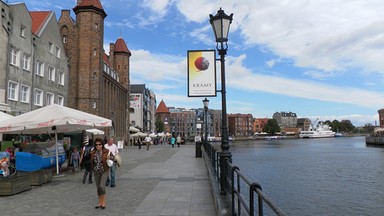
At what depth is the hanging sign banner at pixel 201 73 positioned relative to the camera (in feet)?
32.0

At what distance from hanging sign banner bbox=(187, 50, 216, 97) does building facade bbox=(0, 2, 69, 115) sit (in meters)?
17.7

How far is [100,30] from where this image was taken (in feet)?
146

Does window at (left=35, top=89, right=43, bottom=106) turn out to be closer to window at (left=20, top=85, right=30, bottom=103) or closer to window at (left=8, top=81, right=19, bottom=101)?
window at (left=20, top=85, right=30, bottom=103)

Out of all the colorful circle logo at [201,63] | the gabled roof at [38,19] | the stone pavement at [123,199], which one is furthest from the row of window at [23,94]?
the colorful circle logo at [201,63]

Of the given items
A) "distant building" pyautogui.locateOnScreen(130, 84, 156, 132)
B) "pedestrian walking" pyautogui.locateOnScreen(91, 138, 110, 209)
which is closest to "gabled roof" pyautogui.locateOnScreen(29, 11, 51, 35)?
"pedestrian walking" pyautogui.locateOnScreen(91, 138, 110, 209)

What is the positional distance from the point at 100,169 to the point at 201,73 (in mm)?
3874

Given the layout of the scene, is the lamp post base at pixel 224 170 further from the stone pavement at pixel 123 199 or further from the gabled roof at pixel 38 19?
the gabled roof at pixel 38 19

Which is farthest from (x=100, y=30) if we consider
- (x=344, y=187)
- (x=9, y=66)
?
(x=344, y=187)

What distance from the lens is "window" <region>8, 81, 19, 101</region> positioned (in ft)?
90.2

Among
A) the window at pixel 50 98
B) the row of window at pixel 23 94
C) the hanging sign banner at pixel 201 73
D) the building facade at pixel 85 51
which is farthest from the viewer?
the building facade at pixel 85 51

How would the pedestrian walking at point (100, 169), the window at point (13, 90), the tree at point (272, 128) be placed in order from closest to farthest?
1. the pedestrian walking at point (100, 169)
2. the window at point (13, 90)
3. the tree at point (272, 128)

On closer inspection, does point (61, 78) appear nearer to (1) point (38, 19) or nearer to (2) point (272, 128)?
(1) point (38, 19)

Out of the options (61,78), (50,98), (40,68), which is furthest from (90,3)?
(50,98)

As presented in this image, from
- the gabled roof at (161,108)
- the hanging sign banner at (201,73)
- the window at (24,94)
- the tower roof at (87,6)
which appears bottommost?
the hanging sign banner at (201,73)
